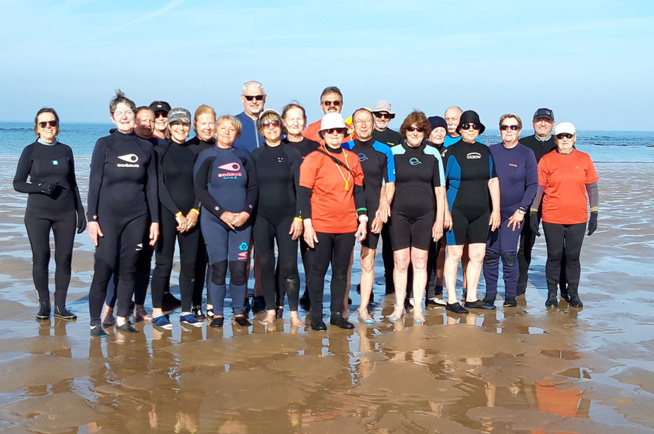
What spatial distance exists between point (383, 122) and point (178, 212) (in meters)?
2.83

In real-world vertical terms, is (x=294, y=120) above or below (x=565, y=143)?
above

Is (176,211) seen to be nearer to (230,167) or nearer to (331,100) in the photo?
(230,167)

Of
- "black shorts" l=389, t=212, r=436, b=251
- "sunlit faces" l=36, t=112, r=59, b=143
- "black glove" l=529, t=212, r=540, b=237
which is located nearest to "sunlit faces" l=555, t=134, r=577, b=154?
"black glove" l=529, t=212, r=540, b=237

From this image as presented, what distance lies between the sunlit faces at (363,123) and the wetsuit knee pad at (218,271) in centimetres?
187

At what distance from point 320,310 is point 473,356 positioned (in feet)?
5.15

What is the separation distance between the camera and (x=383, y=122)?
816 centimetres

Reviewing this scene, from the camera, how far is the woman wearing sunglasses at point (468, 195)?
7371 millimetres

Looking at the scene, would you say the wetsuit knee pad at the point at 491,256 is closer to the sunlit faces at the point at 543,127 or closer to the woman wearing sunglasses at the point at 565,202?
the woman wearing sunglasses at the point at 565,202

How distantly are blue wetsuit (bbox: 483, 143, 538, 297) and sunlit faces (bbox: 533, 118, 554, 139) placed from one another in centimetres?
65

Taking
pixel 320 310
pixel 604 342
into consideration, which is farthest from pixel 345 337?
pixel 604 342

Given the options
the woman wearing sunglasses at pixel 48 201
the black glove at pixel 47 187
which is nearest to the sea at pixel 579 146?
the woman wearing sunglasses at pixel 48 201

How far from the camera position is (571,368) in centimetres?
557

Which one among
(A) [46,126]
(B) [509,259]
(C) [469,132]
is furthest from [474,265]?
(A) [46,126]

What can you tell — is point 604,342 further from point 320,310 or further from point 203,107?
point 203,107
